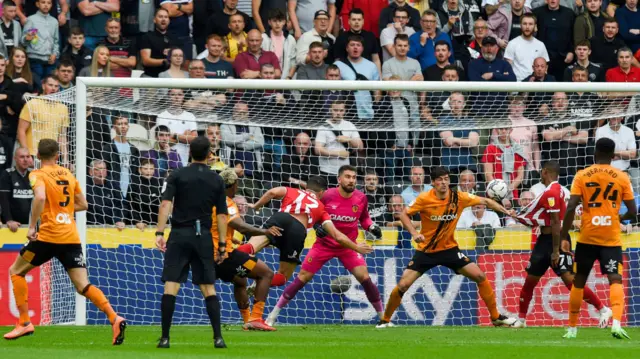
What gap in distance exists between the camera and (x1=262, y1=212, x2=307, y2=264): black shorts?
15680 mm

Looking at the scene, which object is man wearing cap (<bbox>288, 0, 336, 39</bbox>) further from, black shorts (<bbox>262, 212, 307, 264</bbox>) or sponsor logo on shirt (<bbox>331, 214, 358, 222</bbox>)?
black shorts (<bbox>262, 212, 307, 264</bbox>)

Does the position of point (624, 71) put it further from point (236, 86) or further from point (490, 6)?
point (236, 86)

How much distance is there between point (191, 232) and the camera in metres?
11.9

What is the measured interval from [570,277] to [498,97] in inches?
151

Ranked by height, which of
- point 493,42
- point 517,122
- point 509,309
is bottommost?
point 509,309

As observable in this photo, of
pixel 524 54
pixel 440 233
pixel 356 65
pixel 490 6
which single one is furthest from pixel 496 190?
pixel 490 6

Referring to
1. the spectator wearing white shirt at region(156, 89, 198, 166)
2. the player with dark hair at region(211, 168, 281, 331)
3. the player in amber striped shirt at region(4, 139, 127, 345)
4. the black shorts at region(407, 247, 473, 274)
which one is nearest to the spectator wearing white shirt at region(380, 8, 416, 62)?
the spectator wearing white shirt at region(156, 89, 198, 166)

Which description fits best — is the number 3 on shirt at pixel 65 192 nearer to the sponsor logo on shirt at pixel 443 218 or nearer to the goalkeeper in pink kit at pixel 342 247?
the goalkeeper in pink kit at pixel 342 247

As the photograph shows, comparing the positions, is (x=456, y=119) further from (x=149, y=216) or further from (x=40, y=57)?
(x=40, y=57)

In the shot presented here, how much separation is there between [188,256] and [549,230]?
234 inches

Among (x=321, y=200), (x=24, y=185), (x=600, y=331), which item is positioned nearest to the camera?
(x=600, y=331)

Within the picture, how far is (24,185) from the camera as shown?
17766mm

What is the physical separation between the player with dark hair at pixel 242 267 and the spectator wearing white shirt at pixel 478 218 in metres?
3.75

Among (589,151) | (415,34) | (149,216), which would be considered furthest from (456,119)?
(149,216)
